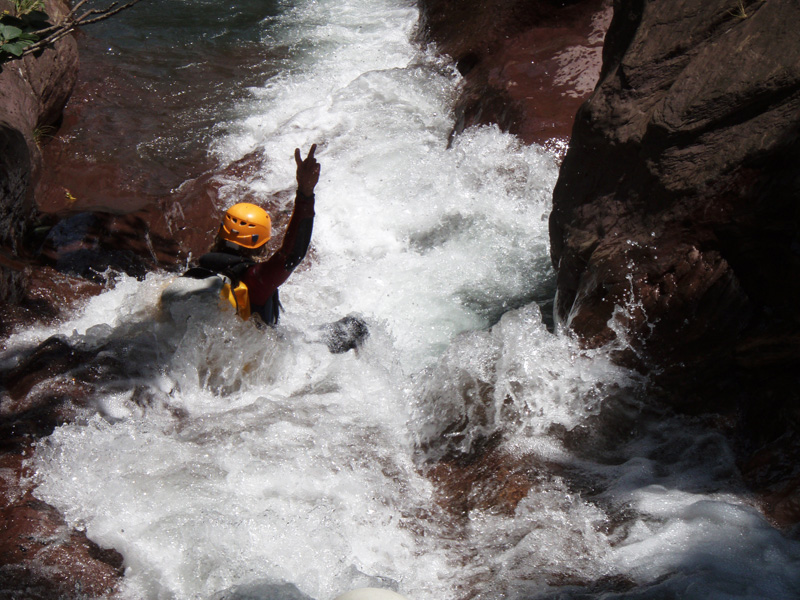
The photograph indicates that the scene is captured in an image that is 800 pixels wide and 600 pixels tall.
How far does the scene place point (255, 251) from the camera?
3920mm

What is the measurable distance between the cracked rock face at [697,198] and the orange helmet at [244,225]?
71.6 inches

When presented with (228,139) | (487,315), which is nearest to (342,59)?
(228,139)

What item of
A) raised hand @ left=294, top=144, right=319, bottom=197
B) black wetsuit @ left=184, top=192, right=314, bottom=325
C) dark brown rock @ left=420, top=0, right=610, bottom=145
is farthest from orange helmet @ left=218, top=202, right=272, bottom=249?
dark brown rock @ left=420, top=0, right=610, bottom=145

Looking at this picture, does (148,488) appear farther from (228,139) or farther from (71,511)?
(228,139)

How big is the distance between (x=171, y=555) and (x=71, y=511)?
1.60 feet

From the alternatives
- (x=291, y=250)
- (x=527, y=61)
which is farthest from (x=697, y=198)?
(x=527, y=61)

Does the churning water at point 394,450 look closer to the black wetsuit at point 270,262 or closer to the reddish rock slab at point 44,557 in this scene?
the reddish rock slab at point 44,557

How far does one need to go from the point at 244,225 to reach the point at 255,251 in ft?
0.64

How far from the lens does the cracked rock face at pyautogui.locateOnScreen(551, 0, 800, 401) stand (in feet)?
10.1

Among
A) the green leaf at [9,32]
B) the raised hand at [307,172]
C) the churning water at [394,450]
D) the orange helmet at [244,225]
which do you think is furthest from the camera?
the orange helmet at [244,225]

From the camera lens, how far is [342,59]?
29.7 feet

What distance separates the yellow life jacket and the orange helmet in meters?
0.26

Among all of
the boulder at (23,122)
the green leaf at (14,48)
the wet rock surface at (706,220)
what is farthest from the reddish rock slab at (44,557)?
the wet rock surface at (706,220)

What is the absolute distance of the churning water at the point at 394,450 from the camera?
2.64 m
